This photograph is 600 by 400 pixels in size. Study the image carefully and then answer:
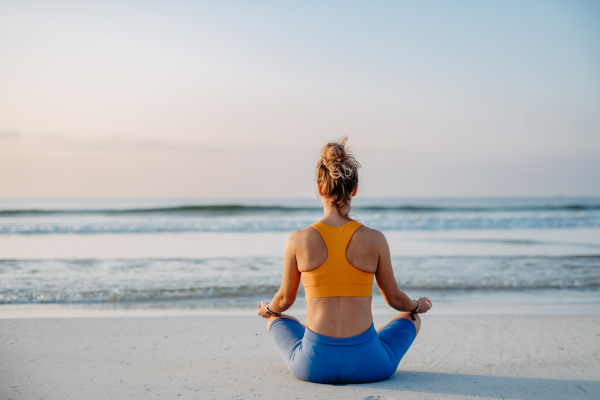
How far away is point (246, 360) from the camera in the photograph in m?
3.25

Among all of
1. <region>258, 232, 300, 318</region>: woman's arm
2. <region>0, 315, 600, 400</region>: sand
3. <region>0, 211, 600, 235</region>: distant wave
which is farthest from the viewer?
<region>0, 211, 600, 235</region>: distant wave

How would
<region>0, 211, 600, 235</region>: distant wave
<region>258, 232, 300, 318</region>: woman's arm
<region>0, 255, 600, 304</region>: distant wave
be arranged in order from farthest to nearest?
<region>0, 211, 600, 235</region>: distant wave
<region>0, 255, 600, 304</region>: distant wave
<region>258, 232, 300, 318</region>: woman's arm

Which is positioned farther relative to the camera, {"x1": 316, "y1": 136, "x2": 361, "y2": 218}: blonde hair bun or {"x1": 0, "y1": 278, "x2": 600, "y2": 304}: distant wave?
{"x1": 0, "y1": 278, "x2": 600, "y2": 304}: distant wave

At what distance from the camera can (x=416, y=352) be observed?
3.40m

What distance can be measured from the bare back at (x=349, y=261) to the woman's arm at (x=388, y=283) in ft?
0.10

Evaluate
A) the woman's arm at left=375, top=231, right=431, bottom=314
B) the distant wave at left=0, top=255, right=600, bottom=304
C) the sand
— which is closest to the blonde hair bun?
the woman's arm at left=375, top=231, right=431, bottom=314

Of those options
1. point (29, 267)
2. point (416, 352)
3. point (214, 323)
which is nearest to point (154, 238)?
point (29, 267)

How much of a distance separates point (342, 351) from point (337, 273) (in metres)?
0.47

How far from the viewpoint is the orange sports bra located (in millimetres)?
2229

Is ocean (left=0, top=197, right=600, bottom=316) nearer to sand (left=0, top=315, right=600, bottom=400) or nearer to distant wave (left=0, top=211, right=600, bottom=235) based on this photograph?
sand (left=0, top=315, right=600, bottom=400)

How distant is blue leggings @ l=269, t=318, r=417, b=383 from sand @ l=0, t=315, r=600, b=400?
0.09 m

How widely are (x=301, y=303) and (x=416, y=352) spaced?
2.04 meters

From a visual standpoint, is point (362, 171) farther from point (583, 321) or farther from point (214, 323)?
point (583, 321)

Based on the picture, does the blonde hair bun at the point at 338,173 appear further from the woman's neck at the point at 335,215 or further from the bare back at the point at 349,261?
the bare back at the point at 349,261
